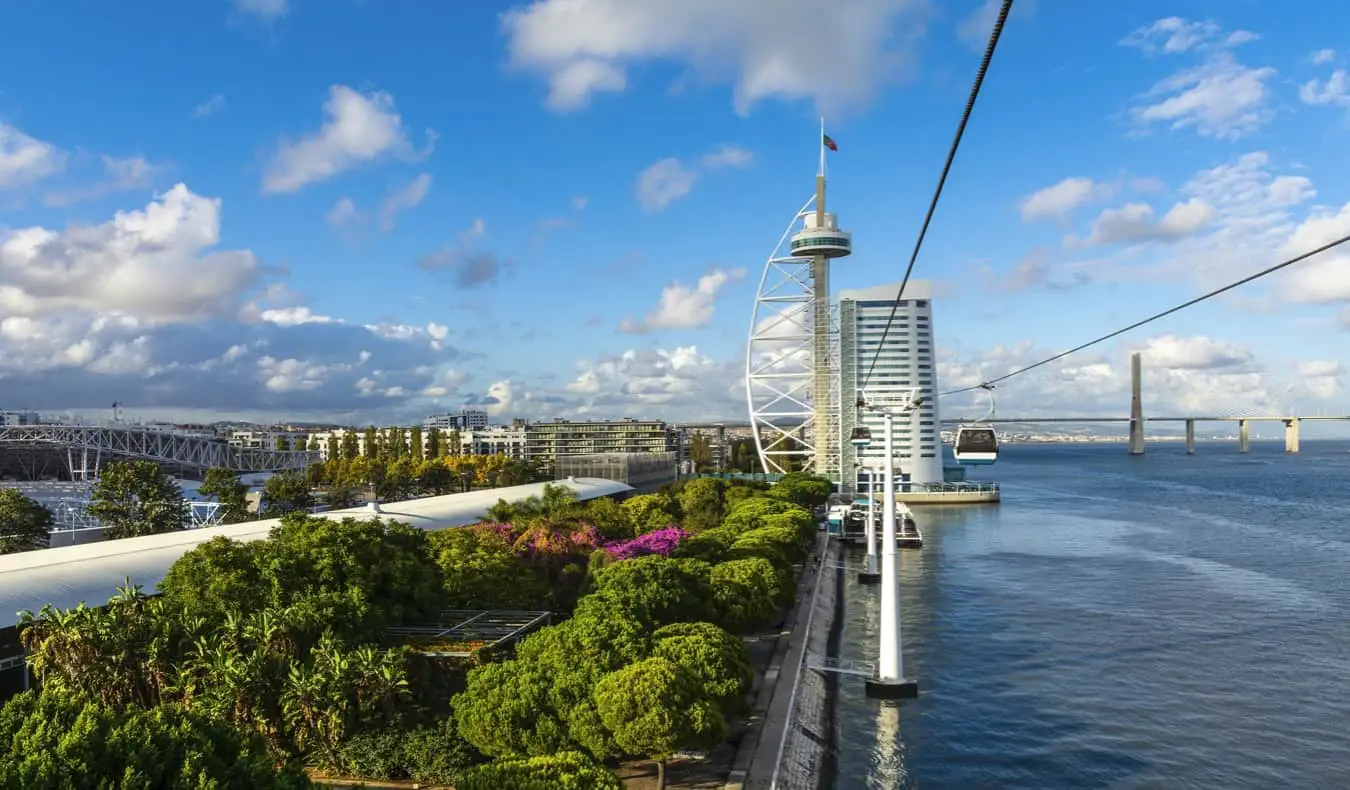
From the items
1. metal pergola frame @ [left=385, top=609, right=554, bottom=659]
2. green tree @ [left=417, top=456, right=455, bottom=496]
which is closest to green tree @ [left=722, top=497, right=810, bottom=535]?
metal pergola frame @ [left=385, top=609, right=554, bottom=659]

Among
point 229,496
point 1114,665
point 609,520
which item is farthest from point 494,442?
point 1114,665

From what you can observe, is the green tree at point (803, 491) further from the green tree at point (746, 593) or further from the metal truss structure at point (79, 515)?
the metal truss structure at point (79, 515)

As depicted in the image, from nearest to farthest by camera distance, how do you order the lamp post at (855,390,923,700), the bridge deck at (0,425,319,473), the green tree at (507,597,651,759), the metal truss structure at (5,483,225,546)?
the green tree at (507,597,651,759) → the lamp post at (855,390,923,700) → the metal truss structure at (5,483,225,546) → the bridge deck at (0,425,319,473)

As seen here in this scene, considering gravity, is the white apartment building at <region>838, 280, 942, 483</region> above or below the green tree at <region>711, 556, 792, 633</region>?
above

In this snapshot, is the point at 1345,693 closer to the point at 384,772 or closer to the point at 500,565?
the point at 500,565

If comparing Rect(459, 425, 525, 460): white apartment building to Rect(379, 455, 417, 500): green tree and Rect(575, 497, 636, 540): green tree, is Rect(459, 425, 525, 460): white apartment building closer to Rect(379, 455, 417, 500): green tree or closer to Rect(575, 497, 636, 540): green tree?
Rect(379, 455, 417, 500): green tree

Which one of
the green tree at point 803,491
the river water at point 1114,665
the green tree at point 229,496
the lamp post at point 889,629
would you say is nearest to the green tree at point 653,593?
the river water at point 1114,665

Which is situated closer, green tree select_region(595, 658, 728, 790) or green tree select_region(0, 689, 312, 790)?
green tree select_region(0, 689, 312, 790)
